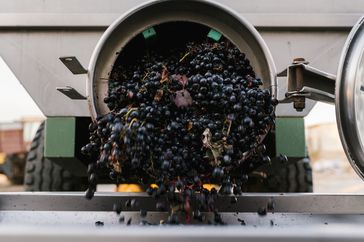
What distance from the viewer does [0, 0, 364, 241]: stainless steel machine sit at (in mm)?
1046

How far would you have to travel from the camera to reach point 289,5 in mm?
1669

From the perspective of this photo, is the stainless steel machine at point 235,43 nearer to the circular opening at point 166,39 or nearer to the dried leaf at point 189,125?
the circular opening at point 166,39

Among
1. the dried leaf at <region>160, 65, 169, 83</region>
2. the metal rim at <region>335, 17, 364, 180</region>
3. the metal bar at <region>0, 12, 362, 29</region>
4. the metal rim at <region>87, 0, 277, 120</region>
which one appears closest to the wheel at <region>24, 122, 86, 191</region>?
the metal bar at <region>0, 12, 362, 29</region>

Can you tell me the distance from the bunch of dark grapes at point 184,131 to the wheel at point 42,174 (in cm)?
109

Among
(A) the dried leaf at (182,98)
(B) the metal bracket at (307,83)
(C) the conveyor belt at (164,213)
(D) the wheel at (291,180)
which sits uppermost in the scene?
(B) the metal bracket at (307,83)

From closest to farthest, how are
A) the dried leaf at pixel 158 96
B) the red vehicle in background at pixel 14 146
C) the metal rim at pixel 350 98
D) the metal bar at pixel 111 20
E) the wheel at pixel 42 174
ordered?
1. the metal rim at pixel 350 98
2. the dried leaf at pixel 158 96
3. the metal bar at pixel 111 20
4. the wheel at pixel 42 174
5. the red vehicle in background at pixel 14 146

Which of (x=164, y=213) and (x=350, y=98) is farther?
(x=164, y=213)

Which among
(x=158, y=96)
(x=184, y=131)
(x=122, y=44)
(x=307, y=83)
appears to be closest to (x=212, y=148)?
(x=184, y=131)

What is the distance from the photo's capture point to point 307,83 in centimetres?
121

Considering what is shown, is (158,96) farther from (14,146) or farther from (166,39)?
(14,146)

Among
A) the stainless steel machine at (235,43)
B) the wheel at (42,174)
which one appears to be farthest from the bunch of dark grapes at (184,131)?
the wheel at (42,174)

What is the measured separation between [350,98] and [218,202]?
45cm

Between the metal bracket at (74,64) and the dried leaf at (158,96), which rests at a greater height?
the metal bracket at (74,64)

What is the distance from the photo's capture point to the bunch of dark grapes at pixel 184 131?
3.50ft
